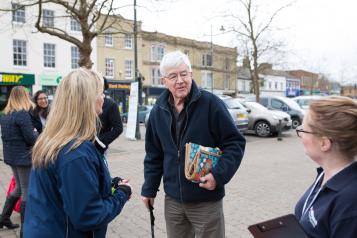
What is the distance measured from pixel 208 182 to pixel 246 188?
440cm

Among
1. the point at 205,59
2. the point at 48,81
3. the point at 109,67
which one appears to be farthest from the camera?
the point at 205,59

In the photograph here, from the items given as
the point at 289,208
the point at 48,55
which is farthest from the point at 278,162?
the point at 48,55

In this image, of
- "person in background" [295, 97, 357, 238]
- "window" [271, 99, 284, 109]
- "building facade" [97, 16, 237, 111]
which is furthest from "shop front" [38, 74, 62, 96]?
"person in background" [295, 97, 357, 238]

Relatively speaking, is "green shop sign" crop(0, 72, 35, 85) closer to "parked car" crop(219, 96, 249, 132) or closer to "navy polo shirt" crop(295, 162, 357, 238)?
"parked car" crop(219, 96, 249, 132)

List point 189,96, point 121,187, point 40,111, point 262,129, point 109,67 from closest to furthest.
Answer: point 121,187
point 189,96
point 40,111
point 262,129
point 109,67

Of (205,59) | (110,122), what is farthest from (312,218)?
(205,59)

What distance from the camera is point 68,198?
6.01ft

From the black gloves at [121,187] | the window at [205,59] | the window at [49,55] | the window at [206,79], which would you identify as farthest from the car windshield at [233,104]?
the window at [205,59]

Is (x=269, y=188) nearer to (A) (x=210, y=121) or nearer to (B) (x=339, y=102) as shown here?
(A) (x=210, y=121)

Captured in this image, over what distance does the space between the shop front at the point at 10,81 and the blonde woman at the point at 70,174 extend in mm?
26424

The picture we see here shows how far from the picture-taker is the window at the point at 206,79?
46562mm

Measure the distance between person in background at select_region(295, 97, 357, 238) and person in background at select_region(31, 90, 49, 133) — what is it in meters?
4.28

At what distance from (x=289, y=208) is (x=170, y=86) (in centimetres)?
362

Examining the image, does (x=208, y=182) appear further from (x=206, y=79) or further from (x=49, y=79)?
(x=206, y=79)
